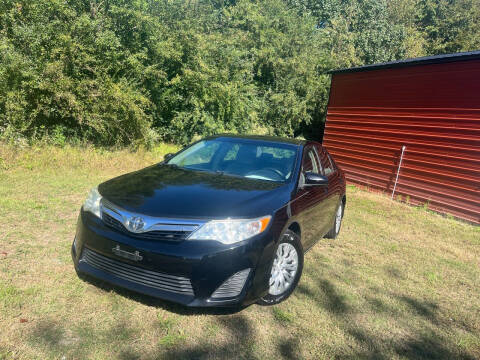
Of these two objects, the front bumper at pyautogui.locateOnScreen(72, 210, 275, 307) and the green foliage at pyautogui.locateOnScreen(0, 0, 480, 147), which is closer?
the front bumper at pyautogui.locateOnScreen(72, 210, 275, 307)

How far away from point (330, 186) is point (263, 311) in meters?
2.14

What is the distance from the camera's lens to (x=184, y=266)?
2543 mm

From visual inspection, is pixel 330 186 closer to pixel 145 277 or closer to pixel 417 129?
pixel 145 277

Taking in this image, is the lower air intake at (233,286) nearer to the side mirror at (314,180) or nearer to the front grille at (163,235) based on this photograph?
the front grille at (163,235)

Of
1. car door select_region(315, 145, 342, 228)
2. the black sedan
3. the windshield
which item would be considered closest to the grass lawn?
the black sedan

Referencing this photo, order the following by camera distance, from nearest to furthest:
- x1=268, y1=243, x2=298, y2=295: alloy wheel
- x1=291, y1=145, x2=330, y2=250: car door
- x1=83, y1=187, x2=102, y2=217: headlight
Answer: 1. x1=83, y1=187, x2=102, y2=217: headlight
2. x1=268, y1=243, x2=298, y2=295: alloy wheel
3. x1=291, y1=145, x2=330, y2=250: car door

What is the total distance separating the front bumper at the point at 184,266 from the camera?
2561mm

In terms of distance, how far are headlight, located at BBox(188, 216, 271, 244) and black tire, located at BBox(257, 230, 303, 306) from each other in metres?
0.43

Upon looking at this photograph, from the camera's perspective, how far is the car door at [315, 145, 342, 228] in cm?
448

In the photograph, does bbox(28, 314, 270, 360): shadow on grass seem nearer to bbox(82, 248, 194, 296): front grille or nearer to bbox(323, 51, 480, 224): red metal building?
bbox(82, 248, 194, 296): front grille

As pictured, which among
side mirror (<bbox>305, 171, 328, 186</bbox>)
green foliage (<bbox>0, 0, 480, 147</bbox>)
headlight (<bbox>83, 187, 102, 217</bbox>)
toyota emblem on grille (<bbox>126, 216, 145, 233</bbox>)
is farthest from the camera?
green foliage (<bbox>0, 0, 480, 147</bbox>)

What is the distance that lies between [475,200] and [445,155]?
1.21 m

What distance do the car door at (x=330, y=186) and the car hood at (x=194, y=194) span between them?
4.00 feet

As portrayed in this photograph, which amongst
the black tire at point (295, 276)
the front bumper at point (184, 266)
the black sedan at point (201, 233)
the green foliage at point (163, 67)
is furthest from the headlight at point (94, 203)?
the green foliage at point (163, 67)
